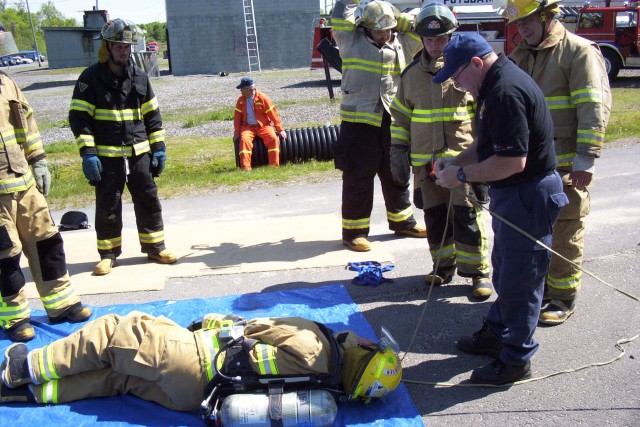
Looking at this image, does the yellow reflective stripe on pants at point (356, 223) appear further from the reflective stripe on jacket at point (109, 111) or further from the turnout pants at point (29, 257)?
the turnout pants at point (29, 257)

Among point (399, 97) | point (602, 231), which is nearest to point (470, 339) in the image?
point (399, 97)

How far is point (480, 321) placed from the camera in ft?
15.0

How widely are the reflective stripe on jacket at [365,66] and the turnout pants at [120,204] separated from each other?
197 centimetres

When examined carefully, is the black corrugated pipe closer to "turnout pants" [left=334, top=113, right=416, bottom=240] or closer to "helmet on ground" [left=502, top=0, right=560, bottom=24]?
"turnout pants" [left=334, top=113, right=416, bottom=240]

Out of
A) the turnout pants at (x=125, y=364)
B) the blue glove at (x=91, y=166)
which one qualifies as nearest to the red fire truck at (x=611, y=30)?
the blue glove at (x=91, y=166)

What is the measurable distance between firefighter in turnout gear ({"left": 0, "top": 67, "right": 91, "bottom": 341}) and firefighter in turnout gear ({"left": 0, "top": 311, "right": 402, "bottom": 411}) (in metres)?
0.93

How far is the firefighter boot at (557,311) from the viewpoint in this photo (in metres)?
4.40

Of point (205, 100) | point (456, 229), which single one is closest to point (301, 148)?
point (456, 229)

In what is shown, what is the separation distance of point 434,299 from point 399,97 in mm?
1644

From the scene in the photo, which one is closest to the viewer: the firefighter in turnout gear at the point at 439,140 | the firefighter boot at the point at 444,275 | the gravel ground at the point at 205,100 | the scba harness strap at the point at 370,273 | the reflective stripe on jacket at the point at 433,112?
the firefighter in turnout gear at the point at 439,140

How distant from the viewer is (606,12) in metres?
18.8

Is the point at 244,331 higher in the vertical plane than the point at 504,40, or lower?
lower

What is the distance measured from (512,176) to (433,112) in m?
1.55

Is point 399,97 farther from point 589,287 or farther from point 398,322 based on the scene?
point 589,287
